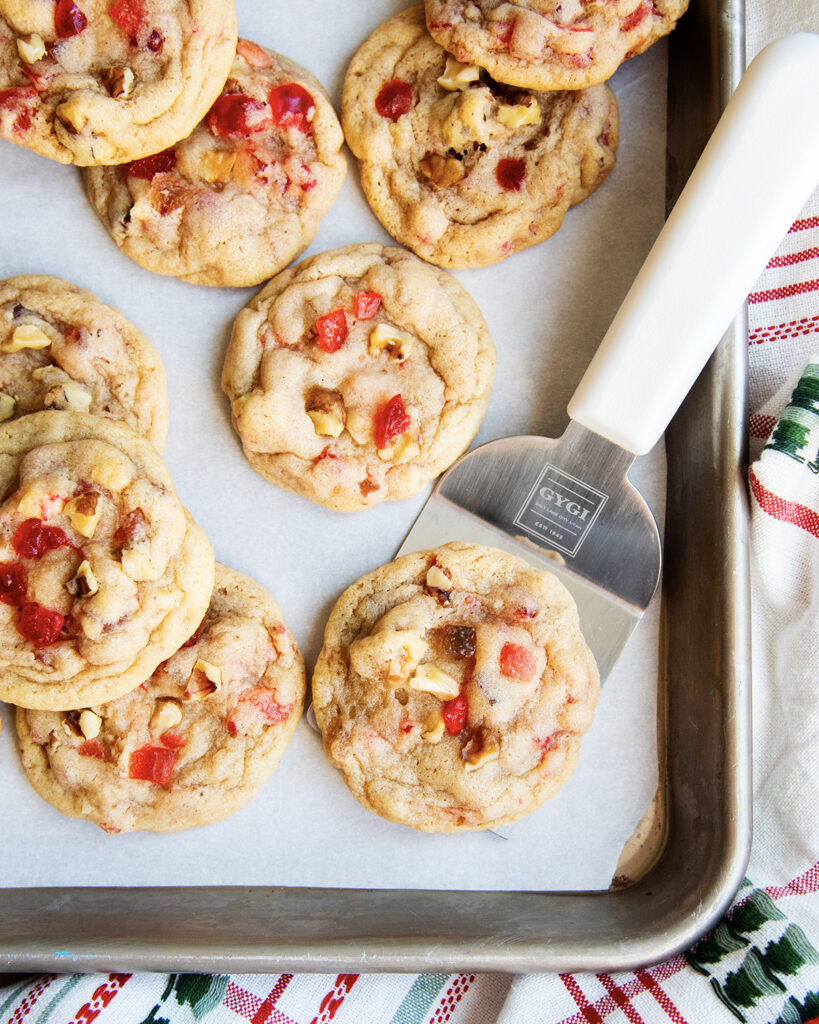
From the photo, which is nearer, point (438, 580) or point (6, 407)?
point (6, 407)

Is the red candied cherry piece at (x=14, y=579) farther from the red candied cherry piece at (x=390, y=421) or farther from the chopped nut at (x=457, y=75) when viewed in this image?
the chopped nut at (x=457, y=75)

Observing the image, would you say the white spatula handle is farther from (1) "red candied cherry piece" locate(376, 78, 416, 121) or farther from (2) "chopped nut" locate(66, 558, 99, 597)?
(2) "chopped nut" locate(66, 558, 99, 597)

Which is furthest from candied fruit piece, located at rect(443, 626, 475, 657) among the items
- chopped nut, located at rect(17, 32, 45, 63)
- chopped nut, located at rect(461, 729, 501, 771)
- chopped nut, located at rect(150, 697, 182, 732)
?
chopped nut, located at rect(17, 32, 45, 63)

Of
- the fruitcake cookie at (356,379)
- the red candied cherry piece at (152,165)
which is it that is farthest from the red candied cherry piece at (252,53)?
the fruitcake cookie at (356,379)

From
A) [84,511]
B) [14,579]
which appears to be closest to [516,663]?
[84,511]

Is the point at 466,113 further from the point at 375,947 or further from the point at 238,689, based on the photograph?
the point at 375,947

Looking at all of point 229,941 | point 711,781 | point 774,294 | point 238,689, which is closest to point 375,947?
point 229,941

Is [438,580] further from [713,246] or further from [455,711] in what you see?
[713,246]
